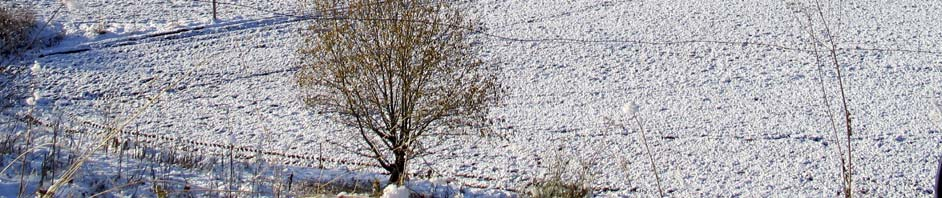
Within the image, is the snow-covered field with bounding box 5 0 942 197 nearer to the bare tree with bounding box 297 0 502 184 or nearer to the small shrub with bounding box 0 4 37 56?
the small shrub with bounding box 0 4 37 56

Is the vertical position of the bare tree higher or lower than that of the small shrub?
lower

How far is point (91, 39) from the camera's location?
2281 cm

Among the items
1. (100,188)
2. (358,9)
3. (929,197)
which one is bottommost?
(929,197)

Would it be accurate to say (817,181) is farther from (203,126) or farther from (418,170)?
(203,126)

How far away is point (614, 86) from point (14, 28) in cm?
1439

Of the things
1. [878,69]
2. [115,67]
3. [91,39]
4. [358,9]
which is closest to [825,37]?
[878,69]

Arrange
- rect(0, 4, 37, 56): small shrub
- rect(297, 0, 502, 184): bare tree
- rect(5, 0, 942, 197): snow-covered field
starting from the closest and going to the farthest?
rect(297, 0, 502, 184): bare tree → rect(5, 0, 942, 197): snow-covered field → rect(0, 4, 37, 56): small shrub

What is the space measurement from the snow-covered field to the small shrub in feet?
Result: 2.38

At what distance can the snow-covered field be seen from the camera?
13.5 meters

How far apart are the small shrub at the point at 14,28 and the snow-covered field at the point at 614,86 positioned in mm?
726

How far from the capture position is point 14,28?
2162 centimetres

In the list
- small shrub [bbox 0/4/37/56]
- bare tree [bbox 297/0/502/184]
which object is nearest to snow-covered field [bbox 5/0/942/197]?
small shrub [bbox 0/4/37/56]

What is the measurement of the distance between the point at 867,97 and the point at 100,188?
51.0 feet

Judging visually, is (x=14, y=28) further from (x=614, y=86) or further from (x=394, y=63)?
(x=394, y=63)
